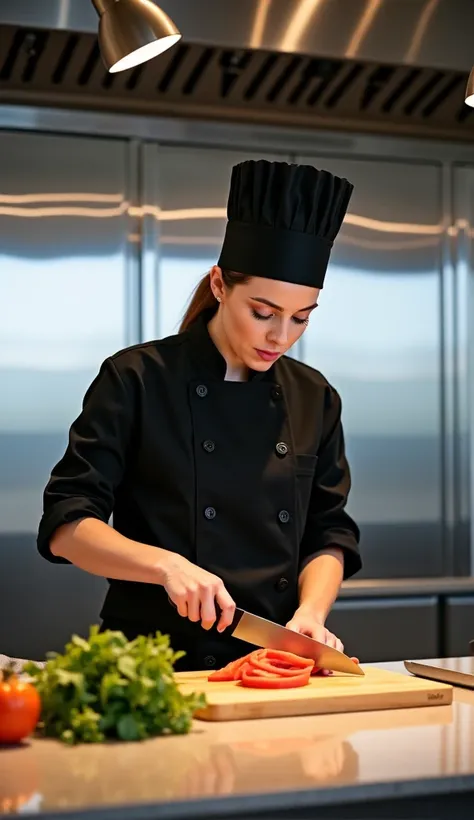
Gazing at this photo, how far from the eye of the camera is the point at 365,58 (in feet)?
11.8

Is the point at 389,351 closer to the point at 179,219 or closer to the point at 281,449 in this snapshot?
the point at 179,219

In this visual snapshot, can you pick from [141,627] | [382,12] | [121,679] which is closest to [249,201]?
[141,627]

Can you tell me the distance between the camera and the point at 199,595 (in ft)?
5.85

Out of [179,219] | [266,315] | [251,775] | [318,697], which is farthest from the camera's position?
[179,219]

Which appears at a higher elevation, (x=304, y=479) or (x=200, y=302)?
(x=200, y=302)

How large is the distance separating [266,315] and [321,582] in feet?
1.65

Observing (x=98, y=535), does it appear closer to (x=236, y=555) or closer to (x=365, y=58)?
(x=236, y=555)

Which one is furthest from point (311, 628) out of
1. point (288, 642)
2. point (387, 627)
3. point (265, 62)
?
point (265, 62)

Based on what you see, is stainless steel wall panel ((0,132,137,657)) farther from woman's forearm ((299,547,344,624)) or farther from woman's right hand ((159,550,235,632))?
woman's right hand ((159,550,235,632))

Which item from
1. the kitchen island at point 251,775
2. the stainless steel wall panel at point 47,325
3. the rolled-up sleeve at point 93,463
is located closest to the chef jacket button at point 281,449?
the rolled-up sleeve at point 93,463

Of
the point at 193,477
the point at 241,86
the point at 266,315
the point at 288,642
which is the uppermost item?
the point at 241,86

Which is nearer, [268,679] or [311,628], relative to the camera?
[268,679]

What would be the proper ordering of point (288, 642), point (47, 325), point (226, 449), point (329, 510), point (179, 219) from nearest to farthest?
point (288, 642), point (226, 449), point (329, 510), point (47, 325), point (179, 219)

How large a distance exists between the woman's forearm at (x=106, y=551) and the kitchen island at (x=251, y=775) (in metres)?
0.37
